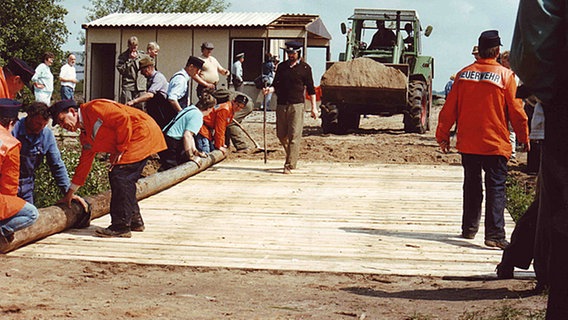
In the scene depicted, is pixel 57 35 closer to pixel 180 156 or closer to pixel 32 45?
pixel 32 45

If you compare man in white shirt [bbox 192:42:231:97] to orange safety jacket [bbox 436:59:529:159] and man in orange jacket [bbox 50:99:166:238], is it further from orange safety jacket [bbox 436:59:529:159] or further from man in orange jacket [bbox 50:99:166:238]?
orange safety jacket [bbox 436:59:529:159]

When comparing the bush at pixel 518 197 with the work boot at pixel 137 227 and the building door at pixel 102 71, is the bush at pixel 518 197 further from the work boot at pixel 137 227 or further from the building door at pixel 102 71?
the building door at pixel 102 71

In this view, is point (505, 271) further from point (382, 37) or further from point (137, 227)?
point (382, 37)

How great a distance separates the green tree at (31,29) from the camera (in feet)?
100

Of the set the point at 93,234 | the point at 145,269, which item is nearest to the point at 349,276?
the point at 145,269

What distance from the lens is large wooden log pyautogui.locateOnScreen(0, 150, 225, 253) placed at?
729cm

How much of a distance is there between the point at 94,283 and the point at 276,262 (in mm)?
1462

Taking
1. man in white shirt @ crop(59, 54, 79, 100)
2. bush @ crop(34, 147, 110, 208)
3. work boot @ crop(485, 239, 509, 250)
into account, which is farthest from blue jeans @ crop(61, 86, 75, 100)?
work boot @ crop(485, 239, 509, 250)

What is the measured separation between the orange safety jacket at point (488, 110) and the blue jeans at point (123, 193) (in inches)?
110

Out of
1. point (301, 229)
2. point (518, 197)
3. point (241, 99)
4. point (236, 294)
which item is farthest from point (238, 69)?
point (236, 294)

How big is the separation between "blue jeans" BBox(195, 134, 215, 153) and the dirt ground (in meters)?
7.38

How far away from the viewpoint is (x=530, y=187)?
12609mm

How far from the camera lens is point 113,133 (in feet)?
25.5

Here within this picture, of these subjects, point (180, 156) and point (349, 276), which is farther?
point (180, 156)
